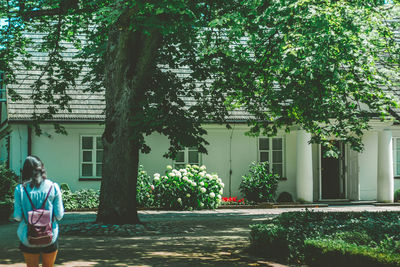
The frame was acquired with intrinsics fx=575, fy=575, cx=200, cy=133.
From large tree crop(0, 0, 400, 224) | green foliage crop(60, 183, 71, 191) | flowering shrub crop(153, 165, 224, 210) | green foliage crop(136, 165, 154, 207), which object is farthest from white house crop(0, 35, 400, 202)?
large tree crop(0, 0, 400, 224)

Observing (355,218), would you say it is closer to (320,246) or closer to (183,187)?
(320,246)

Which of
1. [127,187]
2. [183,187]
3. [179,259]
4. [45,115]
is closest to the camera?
[179,259]

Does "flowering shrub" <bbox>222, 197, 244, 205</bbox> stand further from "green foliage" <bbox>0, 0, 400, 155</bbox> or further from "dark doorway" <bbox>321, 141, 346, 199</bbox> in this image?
"green foliage" <bbox>0, 0, 400, 155</bbox>

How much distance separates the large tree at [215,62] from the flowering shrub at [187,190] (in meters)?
3.96

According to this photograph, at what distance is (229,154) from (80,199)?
6615 millimetres

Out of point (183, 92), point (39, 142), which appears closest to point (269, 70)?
point (183, 92)

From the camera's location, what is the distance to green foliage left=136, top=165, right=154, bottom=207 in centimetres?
2212

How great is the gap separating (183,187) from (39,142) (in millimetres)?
6164

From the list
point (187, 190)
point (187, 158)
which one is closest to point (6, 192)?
point (187, 190)

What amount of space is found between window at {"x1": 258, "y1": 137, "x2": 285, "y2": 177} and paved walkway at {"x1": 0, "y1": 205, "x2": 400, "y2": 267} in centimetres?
720

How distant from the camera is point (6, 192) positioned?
1895cm

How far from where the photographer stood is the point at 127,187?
611 inches

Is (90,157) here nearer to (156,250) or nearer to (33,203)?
(156,250)

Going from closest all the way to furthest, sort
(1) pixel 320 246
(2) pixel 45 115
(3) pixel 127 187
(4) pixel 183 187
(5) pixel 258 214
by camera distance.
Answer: (1) pixel 320 246 → (3) pixel 127 187 → (2) pixel 45 115 → (5) pixel 258 214 → (4) pixel 183 187
